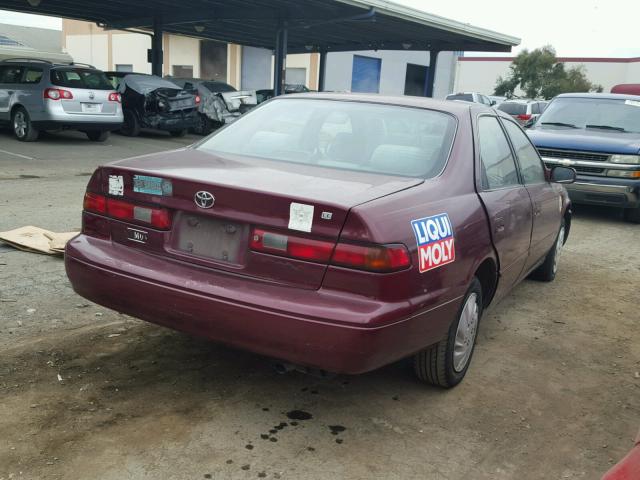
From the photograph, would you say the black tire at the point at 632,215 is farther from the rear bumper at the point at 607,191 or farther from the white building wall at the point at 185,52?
the white building wall at the point at 185,52

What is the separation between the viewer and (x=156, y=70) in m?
20.9

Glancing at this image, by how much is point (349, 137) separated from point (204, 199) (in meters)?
1.10

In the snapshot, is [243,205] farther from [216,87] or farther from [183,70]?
[183,70]

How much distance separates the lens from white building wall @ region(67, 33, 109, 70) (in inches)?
1625

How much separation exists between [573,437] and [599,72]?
5564cm

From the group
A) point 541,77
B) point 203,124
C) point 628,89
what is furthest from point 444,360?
point 541,77

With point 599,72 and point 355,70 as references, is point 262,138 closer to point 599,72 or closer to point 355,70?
point 355,70

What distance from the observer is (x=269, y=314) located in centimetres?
284

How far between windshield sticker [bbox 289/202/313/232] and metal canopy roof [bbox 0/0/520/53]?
12962 mm

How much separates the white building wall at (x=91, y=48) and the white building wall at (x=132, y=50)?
90 centimetres

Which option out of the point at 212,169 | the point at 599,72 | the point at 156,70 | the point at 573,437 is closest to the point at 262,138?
the point at 212,169

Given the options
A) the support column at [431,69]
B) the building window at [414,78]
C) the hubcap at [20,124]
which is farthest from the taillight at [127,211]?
the building window at [414,78]

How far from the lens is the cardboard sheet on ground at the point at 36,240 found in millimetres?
5574

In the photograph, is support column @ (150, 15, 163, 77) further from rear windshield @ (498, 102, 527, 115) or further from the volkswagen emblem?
the volkswagen emblem
